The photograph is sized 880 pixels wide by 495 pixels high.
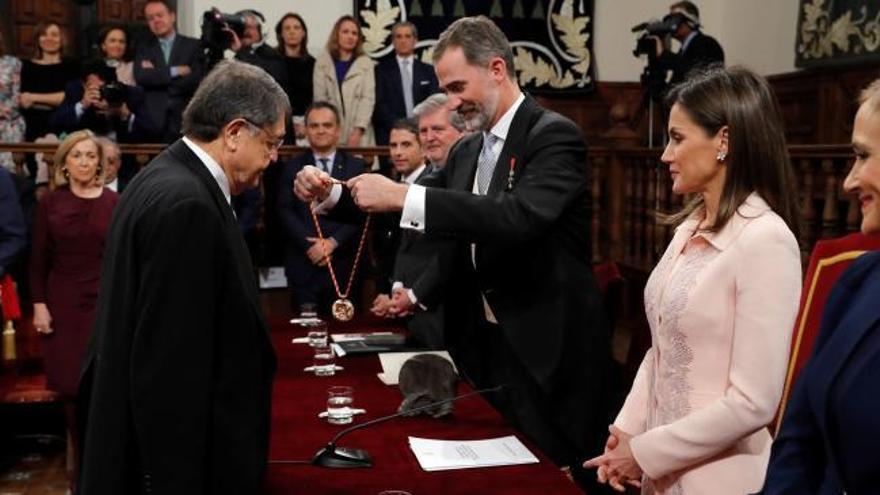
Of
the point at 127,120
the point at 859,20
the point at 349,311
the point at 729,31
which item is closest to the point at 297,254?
the point at 127,120

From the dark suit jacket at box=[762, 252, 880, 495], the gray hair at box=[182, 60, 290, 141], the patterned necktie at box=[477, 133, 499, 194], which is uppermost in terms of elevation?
the gray hair at box=[182, 60, 290, 141]

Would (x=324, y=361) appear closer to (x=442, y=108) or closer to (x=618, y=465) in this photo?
(x=618, y=465)

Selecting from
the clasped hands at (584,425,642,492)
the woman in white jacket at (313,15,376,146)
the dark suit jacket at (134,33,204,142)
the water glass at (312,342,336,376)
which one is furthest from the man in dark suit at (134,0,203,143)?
the clasped hands at (584,425,642,492)

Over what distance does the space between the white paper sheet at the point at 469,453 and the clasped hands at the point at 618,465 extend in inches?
5.6

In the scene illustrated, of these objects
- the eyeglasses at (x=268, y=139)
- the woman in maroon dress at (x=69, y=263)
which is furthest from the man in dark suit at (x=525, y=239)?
the woman in maroon dress at (x=69, y=263)

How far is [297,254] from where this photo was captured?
5.44 m

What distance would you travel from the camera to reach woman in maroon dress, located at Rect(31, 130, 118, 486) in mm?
4613

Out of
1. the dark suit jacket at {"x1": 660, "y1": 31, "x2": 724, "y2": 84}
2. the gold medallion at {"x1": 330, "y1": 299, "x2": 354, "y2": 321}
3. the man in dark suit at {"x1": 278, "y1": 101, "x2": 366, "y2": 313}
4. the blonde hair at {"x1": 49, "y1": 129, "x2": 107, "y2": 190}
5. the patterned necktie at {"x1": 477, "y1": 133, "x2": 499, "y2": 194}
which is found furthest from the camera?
the dark suit jacket at {"x1": 660, "y1": 31, "x2": 724, "y2": 84}

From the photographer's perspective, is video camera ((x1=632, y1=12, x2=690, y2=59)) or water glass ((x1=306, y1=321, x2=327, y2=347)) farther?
video camera ((x1=632, y1=12, x2=690, y2=59))

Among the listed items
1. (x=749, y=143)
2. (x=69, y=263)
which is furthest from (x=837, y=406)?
(x=69, y=263)

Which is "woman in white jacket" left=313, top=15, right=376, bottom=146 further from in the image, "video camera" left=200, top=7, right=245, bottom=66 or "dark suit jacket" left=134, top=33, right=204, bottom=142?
"dark suit jacket" left=134, top=33, right=204, bottom=142

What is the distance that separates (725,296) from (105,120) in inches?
193

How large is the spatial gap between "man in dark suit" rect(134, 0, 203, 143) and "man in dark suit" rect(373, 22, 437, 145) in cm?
129

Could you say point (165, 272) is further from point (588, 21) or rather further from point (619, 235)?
point (588, 21)
